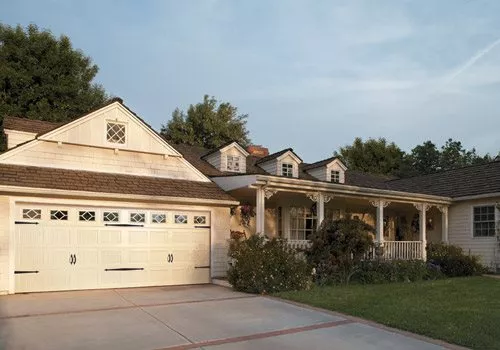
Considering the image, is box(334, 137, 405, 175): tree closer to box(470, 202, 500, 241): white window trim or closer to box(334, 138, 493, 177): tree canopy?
box(334, 138, 493, 177): tree canopy

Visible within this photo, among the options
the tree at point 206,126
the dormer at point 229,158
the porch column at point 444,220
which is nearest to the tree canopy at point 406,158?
the tree at point 206,126

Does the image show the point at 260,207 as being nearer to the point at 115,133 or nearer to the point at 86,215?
the point at 115,133

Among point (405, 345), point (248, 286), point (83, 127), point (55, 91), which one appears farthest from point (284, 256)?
point (55, 91)

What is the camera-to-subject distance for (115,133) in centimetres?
Result: 1483

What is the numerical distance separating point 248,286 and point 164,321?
4264mm

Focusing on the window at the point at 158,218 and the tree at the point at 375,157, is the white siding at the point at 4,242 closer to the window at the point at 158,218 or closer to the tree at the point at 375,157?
the window at the point at 158,218

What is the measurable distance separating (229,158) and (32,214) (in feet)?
27.3

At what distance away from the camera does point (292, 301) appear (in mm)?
11141

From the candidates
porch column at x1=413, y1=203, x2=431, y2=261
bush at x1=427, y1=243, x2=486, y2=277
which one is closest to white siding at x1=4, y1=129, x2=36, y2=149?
porch column at x1=413, y1=203, x2=431, y2=261

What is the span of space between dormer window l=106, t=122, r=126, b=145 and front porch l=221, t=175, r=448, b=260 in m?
4.12

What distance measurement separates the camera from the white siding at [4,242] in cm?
1206

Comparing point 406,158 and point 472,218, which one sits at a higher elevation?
point 406,158

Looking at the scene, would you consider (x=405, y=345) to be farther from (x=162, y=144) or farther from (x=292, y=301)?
(x=162, y=144)

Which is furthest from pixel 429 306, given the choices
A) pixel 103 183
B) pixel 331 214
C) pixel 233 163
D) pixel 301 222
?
pixel 331 214
